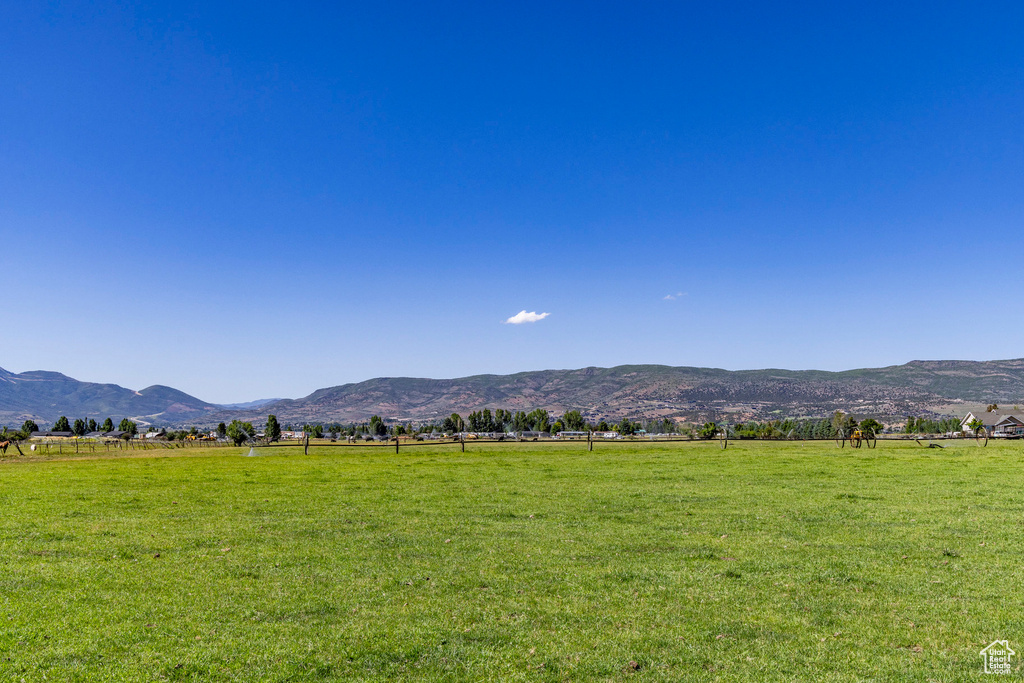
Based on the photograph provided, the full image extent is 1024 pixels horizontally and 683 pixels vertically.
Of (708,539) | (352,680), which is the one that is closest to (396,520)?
(708,539)

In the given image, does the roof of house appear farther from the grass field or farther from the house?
the grass field

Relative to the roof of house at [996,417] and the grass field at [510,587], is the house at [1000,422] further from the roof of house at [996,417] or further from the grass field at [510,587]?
the grass field at [510,587]

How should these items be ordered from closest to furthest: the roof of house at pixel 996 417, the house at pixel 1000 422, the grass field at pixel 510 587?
the grass field at pixel 510 587 → the house at pixel 1000 422 → the roof of house at pixel 996 417

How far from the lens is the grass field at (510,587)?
24.4 ft

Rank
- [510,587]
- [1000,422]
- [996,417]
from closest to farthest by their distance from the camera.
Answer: [510,587], [1000,422], [996,417]

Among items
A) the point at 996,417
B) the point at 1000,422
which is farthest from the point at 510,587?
the point at 996,417

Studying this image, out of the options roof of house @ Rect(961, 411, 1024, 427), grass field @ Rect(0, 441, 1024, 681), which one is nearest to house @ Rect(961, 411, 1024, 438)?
roof of house @ Rect(961, 411, 1024, 427)

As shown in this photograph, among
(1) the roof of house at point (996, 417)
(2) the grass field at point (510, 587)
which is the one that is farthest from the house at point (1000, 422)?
(2) the grass field at point (510, 587)

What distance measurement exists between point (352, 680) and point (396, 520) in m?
10.3

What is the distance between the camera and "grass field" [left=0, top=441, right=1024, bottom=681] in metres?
7.45

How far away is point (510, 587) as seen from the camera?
10.5 m

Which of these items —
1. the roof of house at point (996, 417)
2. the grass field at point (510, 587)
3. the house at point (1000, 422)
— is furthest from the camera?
the roof of house at point (996, 417)

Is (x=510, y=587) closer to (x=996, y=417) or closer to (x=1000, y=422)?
(x=1000, y=422)

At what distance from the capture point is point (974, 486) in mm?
23469
